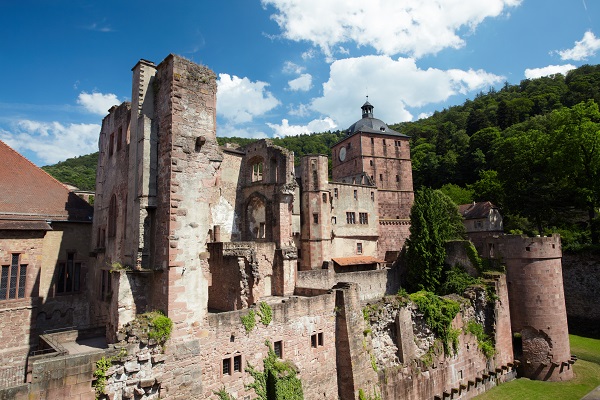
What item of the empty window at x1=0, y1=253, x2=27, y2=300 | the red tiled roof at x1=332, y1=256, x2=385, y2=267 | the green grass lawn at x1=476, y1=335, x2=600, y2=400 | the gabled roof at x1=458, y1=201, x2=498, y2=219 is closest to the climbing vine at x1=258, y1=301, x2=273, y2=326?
the empty window at x1=0, y1=253, x2=27, y2=300

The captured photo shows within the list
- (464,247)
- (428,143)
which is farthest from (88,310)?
(428,143)

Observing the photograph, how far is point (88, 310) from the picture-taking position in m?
17.9

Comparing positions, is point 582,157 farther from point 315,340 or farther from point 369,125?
point 315,340

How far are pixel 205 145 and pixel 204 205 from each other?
209cm

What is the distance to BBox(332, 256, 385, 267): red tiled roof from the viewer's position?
32969mm

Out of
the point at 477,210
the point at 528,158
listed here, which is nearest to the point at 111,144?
the point at 528,158

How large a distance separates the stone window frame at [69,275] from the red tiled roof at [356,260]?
66.3ft

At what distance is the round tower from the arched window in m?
22.9

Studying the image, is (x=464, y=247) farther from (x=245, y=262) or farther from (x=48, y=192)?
(x=48, y=192)

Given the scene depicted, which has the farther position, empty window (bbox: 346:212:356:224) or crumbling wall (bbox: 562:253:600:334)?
empty window (bbox: 346:212:356:224)

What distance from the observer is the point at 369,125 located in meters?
49.0

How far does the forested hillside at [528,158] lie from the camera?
105 ft

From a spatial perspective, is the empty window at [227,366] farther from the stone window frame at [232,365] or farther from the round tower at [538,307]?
the round tower at [538,307]

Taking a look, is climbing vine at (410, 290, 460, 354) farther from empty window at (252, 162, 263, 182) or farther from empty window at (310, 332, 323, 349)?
empty window at (252, 162, 263, 182)
